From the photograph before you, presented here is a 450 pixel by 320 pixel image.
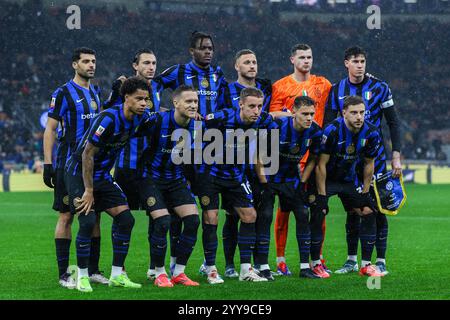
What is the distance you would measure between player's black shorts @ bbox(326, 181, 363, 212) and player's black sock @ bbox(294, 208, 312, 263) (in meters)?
0.34

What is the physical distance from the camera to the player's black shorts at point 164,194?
739 centimetres

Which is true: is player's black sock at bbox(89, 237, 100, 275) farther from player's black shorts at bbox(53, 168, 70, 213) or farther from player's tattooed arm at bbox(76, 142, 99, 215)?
player's tattooed arm at bbox(76, 142, 99, 215)

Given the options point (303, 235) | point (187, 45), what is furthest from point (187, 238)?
point (187, 45)

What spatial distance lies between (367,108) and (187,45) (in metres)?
24.6

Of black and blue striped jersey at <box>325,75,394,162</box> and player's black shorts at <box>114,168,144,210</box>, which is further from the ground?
black and blue striped jersey at <box>325,75,394,162</box>

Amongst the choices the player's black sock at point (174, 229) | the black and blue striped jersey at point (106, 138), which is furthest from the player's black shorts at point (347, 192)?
the black and blue striped jersey at point (106, 138)

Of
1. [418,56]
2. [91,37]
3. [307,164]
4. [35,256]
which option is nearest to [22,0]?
[91,37]

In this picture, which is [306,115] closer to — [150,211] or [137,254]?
[150,211]

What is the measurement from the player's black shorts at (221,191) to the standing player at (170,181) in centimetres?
21

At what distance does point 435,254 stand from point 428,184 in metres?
16.3

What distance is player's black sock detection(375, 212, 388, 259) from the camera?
→ 8.52m

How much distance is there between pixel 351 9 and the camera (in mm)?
35656

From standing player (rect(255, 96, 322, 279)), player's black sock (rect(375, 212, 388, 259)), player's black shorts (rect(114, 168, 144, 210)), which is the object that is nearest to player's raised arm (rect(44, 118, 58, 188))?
player's black shorts (rect(114, 168, 144, 210))

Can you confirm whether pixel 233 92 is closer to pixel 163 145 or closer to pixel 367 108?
pixel 163 145
